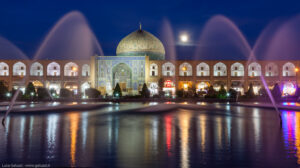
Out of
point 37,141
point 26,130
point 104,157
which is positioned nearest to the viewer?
point 104,157

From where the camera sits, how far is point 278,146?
284 inches

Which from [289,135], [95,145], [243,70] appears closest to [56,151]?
[95,145]

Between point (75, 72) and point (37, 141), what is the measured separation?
4261cm

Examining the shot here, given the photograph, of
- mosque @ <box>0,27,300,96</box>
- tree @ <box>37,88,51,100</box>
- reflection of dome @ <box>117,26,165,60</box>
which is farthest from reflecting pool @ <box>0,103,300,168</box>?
reflection of dome @ <box>117,26,165,60</box>

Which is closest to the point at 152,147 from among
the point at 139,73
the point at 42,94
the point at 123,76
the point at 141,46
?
the point at 42,94

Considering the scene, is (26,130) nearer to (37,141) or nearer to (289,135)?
(37,141)

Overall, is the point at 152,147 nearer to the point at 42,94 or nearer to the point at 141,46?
the point at 42,94

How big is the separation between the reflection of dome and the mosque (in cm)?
233

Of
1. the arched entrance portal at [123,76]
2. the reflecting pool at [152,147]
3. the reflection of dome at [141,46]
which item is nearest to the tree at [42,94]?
the arched entrance portal at [123,76]

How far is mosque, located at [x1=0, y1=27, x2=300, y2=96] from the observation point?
4819cm

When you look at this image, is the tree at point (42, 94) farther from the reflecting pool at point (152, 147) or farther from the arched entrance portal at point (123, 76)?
the reflecting pool at point (152, 147)

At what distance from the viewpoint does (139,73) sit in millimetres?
48344

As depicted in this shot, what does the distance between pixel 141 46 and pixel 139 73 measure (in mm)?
5157

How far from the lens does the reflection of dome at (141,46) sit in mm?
51094
